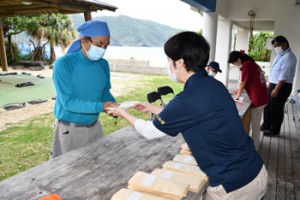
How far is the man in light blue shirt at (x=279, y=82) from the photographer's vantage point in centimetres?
432

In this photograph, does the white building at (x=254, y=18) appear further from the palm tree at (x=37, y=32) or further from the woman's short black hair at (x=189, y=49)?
the palm tree at (x=37, y=32)

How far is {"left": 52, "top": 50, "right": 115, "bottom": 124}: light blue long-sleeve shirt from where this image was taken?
1846 mm

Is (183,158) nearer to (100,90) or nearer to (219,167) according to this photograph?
(219,167)

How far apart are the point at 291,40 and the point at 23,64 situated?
41.1 feet

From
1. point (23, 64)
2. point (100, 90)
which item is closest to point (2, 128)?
point (100, 90)

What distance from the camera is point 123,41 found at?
199ft

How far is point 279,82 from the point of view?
434cm

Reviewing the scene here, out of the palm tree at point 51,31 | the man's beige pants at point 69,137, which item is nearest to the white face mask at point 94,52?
the man's beige pants at point 69,137

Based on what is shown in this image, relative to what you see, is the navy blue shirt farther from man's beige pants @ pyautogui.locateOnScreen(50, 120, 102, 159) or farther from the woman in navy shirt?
man's beige pants @ pyautogui.locateOnScreen(50, 120, 102, 159)

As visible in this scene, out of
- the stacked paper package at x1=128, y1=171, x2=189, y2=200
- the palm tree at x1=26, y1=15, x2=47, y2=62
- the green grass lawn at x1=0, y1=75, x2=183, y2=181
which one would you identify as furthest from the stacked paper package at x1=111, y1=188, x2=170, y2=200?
the palm tree at x1=26, y1=15, x2=47, y2=62

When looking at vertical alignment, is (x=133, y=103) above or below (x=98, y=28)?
below

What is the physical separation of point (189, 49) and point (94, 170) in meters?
0.89

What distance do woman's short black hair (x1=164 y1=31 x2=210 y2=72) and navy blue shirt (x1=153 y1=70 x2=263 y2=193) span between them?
5 cm

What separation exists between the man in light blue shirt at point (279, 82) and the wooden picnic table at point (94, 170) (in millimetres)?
2975
